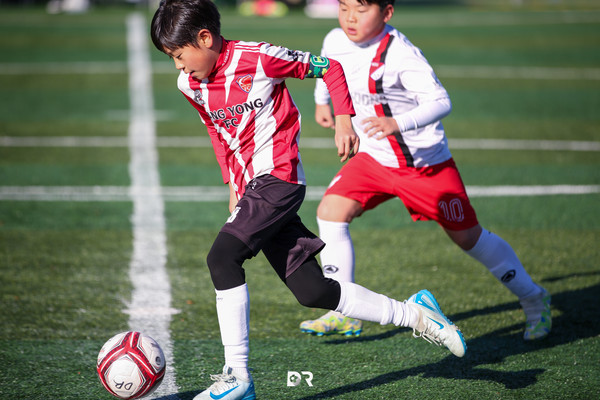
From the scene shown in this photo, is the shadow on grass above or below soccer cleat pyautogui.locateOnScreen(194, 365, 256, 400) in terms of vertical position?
below

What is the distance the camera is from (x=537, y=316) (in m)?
4.45

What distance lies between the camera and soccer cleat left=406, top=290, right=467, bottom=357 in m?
3.65

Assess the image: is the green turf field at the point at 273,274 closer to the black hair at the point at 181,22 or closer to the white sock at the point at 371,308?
the white sock at the point at 371,308

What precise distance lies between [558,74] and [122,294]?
42.0ft

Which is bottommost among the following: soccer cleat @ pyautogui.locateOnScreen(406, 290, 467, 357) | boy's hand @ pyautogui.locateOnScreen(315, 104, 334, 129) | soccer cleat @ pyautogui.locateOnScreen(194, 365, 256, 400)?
soccer cleat @ pyautogui.locateOnScreen(194, 365, 256, 400)

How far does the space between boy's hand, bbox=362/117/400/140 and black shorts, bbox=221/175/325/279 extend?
1.49ft

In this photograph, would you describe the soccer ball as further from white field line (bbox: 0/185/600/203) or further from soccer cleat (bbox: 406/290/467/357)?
white field line (bbox: 0/185/600/203)

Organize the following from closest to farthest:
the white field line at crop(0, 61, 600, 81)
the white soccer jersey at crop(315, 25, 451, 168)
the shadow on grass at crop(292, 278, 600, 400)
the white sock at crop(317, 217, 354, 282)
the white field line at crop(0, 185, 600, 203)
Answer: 1. the shadow on grass at crop(292, 278, 600, 400)
2. the white soccer jersey at crop(315, 25, 451, 168)
3. the white sock at crop(317, 217, 354, 282)
4. the white field line at crop(0, 185, 600, 203)
5. the white field line at crop(0, 61, 600, 81)

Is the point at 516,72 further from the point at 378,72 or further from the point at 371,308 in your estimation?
the point at 371,308

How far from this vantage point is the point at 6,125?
34.8ft

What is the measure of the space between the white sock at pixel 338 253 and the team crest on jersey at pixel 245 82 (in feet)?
3.98

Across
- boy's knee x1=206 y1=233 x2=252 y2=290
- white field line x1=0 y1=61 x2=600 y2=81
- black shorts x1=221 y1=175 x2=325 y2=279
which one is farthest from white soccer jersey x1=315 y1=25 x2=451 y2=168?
white field line x1=0 y1=61 x2=600 y2=81

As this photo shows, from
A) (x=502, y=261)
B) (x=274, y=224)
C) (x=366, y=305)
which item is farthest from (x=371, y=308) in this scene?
(x=502, y=261)

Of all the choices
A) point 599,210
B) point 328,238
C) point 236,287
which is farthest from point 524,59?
point 236,287
